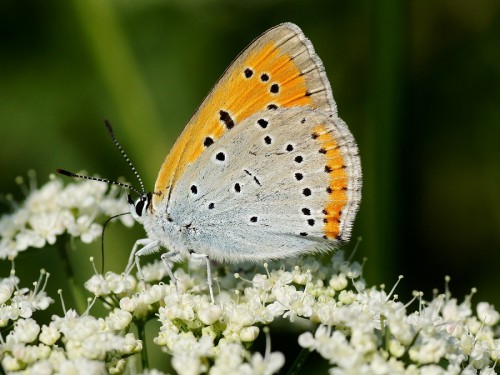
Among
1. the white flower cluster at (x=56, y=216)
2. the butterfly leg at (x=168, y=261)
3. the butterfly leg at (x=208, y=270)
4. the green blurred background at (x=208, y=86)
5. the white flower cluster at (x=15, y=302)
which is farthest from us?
the green blurred background at (x=208, y=86)

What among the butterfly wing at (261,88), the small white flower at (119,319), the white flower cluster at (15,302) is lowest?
the small white flower at (119,319)

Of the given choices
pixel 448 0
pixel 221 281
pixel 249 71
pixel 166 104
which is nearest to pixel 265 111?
pixel 249 71

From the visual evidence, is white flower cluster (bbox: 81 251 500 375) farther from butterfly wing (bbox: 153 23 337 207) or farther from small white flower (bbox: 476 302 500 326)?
butterfly wing (bbox: 153 23 337 207)

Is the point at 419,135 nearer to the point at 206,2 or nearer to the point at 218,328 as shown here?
the point at 206,2

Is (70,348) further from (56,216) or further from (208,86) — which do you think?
(208,86)

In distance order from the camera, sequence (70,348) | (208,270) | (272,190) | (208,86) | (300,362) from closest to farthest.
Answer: (70,348)
(300,362)
(208,270)
(272,190)
(208,86)

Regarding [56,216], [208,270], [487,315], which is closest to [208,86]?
[56,216]

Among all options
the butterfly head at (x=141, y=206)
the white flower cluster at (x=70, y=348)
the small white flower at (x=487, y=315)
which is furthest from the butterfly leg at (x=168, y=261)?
the small white flower at (x=487, y=315)

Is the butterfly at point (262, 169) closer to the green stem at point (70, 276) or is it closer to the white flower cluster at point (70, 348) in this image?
the green stem at point (70, 276)
